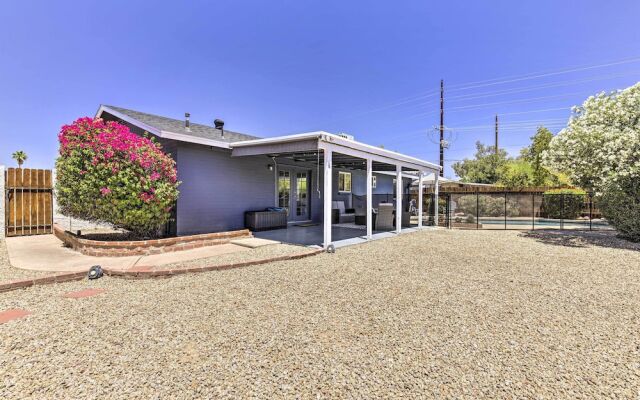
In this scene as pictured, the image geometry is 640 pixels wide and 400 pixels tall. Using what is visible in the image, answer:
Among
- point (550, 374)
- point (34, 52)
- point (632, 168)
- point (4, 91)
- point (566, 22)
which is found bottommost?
point (550, 374)

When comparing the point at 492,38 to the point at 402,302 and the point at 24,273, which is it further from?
the point at 24,273

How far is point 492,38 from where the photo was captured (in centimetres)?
1434

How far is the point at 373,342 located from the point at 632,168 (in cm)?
1036

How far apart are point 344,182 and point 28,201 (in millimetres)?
12067

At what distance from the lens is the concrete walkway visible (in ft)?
17.5

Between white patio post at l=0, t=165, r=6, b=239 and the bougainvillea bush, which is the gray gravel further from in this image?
white patio post at l=0, t=165, r=6, b=239

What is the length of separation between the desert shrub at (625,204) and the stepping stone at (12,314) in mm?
14135

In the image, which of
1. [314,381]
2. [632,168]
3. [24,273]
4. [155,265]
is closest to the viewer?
[314,381]

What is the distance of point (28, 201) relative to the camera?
30.5 ft

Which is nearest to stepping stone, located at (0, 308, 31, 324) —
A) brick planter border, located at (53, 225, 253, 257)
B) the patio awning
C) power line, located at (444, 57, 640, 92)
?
brick planter border, located at (53, 225, 253, 257)

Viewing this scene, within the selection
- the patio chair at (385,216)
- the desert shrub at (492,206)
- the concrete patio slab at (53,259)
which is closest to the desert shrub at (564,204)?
the desert shrub at (492,206)

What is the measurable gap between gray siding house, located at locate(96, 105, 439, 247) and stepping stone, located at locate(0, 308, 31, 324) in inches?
177

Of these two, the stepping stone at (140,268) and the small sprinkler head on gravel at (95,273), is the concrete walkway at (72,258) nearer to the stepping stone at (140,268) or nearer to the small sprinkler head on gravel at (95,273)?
the stepping stone at (140,268)

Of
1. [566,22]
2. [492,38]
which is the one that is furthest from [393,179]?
[566,22]
